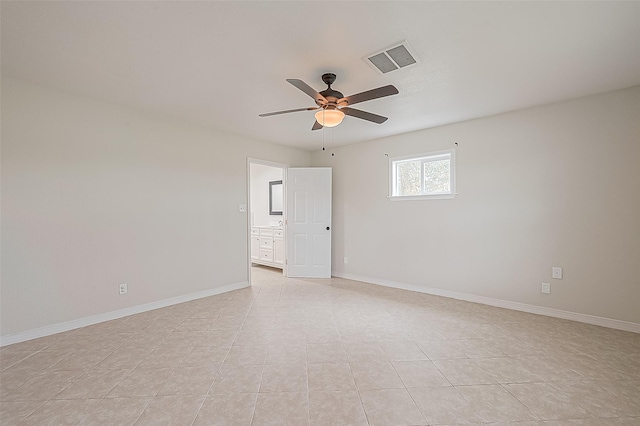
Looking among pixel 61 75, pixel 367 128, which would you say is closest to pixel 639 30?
pixel 367 128

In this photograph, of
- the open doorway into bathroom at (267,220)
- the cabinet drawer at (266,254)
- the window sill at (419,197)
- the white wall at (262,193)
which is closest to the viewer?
the window sill at (419,197)

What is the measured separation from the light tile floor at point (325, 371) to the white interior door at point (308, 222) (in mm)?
1850

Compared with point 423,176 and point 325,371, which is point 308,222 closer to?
point 423,176

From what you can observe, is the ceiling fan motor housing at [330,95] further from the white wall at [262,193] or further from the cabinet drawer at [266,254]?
the cabinet drawer at [266,254]

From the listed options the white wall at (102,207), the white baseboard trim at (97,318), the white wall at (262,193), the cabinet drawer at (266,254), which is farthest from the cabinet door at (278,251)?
the white baseboard trim at (97,318)

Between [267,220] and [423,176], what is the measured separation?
373 cm

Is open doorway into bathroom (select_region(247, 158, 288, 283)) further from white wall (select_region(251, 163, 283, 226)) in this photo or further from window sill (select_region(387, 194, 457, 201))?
window sill (select_region(387, 194, 457, 201))

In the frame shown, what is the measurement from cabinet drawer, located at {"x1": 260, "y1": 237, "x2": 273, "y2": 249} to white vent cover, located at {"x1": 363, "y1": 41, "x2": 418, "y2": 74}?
4333 mm

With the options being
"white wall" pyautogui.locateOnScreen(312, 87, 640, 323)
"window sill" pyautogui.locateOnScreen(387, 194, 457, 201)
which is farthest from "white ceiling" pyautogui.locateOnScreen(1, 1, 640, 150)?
"window sill" pyautogui.locateOnScreen(387, 194, 457, 201)

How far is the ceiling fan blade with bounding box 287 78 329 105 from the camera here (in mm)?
2016

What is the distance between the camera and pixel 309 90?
83.7 inches

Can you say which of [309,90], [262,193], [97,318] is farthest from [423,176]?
[97,318]

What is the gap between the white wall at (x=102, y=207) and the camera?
8.60 feet

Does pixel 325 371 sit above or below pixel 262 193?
below
